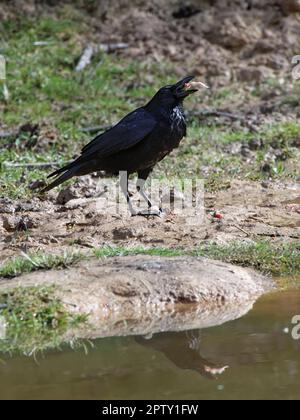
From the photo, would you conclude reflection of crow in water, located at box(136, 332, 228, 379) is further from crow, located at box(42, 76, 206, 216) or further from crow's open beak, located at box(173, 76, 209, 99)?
crow's open beak, located at box(173, 76, 209, 99)

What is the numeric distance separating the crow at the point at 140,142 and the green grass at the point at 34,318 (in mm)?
2262

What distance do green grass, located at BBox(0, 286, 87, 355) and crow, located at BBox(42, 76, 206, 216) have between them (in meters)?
2.26

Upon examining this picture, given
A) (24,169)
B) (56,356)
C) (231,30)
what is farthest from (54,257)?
(231,30)

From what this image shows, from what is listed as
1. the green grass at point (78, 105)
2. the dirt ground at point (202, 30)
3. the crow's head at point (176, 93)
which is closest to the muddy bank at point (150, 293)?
the crow's head at point (176, 93)

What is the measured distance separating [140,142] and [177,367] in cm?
314

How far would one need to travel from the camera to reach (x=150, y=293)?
6.16 m

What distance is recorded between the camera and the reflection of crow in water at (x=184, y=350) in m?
5.25

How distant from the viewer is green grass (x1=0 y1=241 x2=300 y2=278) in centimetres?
648

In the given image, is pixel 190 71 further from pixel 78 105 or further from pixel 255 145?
pixel 255 145

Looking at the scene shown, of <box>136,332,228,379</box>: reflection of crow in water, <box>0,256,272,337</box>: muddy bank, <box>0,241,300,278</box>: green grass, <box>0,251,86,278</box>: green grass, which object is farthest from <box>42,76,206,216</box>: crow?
<box>136,332,228,379</box>: reflection of crow in water

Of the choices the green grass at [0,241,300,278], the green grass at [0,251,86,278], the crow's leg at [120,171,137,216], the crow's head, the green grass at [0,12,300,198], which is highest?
the crow's head

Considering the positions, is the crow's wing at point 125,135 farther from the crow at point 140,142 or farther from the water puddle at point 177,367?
the water puddle at point 177,367

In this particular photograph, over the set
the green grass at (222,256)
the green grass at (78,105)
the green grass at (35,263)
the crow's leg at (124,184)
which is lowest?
the green grass at (78,105)

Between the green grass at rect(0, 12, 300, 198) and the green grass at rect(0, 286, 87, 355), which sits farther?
the green grass at rect(0, 12, 300, 198)
